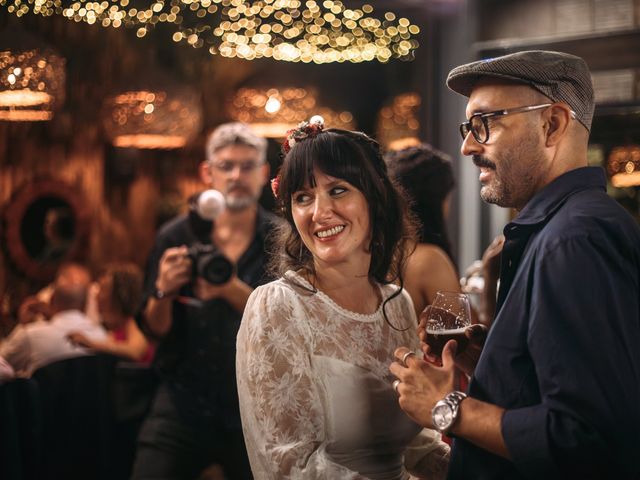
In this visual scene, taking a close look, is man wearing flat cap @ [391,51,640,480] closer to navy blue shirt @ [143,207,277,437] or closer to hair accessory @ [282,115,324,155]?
hair accessory @ [282,115,324,155]

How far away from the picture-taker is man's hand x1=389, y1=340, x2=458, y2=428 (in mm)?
1666

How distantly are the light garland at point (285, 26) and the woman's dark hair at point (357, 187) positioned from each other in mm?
2443

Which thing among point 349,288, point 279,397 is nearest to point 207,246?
point 349,288

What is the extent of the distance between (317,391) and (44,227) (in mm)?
6015

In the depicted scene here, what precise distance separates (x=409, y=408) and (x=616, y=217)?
55 cm

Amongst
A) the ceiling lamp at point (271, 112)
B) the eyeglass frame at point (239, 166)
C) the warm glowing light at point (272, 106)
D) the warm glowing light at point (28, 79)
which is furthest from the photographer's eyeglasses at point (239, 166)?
the warm glowing light at point (272, 106)

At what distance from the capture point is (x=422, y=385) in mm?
1692

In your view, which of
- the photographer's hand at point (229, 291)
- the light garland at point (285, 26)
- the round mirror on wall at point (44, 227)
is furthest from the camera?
the round mirror on wall at point (44, 227)

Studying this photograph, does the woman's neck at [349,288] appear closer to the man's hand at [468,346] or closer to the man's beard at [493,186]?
the man's hand at [468,346]

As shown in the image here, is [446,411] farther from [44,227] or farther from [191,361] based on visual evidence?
[44,227]

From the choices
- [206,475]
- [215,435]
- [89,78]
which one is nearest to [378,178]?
[215,435]

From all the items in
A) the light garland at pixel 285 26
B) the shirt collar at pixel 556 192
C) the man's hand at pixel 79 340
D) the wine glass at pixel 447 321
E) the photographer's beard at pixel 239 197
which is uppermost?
the light garland at pixel 285 26

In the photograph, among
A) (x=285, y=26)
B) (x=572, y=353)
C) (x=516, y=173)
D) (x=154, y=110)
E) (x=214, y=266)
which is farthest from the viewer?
(x=285, y=26)

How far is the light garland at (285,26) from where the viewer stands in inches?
203
